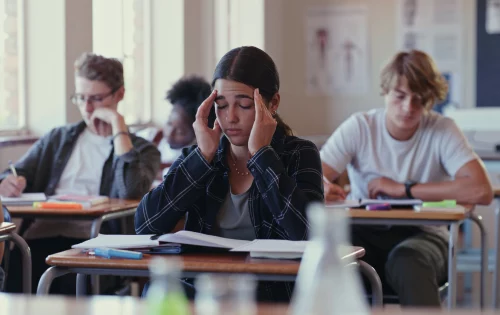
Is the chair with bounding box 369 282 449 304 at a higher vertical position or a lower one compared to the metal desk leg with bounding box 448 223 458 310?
lower

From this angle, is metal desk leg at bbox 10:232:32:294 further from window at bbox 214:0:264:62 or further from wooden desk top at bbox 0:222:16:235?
window at bbox 214:0:264:62

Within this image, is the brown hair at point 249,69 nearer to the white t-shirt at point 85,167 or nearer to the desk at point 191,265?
the desk at point 191,265

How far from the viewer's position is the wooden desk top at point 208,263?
227 cm

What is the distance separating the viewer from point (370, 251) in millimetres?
3771

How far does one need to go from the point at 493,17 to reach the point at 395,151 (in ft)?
13.6

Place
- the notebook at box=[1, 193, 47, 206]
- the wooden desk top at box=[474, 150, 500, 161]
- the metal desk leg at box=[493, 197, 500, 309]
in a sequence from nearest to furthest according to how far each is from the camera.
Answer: the notebook at box=[1, 193, 47, 206]
the metal desk leg at box=[493, 197, 500, 309]
the wooden desk top at box=[474, 150, 500, 161]

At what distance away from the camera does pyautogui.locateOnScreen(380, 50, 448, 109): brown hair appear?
3973mm

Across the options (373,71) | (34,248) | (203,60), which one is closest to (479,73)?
(373,71)

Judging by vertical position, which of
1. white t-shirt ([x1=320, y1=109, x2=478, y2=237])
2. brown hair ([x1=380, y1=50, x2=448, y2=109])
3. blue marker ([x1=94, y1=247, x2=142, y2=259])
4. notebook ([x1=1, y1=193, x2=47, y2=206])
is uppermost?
brown hair ([x1=380, y1=50, x2=448, y2=109])

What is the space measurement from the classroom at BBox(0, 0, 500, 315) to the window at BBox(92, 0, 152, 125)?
0.06 feet

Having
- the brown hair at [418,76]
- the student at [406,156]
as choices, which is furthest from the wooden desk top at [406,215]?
the brown hair at [418,76]

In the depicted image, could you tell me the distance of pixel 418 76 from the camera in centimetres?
399

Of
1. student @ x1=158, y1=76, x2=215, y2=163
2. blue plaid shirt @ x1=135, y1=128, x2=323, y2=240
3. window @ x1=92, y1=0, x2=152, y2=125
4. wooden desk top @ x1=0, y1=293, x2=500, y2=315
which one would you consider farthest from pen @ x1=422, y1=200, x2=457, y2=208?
window @ x1=92, y1=0, x2=152, y2=125

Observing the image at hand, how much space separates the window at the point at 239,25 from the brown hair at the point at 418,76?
3716mm
